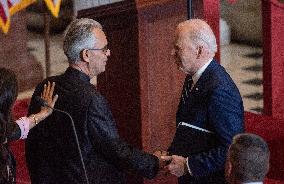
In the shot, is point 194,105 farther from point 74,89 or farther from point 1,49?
point 1,49

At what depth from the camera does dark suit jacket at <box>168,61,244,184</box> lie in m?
3.63

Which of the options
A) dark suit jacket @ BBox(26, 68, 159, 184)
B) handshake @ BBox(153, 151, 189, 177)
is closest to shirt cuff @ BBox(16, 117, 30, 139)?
dark suit jacket @ BBox(26, 68, 159, 184)

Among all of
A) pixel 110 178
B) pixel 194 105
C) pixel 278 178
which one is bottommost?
pixel 278 178

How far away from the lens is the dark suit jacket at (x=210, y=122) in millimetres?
3627

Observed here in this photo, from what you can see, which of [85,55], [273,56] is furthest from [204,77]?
[273,56]

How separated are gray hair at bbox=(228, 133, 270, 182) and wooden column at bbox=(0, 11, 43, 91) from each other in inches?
200

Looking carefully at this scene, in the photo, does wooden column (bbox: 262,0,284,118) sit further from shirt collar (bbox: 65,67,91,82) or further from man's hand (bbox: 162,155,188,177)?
shirt collar (bbox: 65,67,91,82)

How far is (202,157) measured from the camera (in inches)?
146

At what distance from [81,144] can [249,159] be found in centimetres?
90

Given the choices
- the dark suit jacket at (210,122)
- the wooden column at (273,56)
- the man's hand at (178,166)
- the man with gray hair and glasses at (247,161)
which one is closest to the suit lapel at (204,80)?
the dark suit jacket at (210,122)

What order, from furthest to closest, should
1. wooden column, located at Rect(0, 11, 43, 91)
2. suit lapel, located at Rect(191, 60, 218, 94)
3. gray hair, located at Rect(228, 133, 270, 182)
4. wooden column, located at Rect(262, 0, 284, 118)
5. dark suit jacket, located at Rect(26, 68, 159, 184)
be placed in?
wooden column, located at Rect(0, 11, 43, 91)
wooden column, located at Rect(262, 0, 284, 118)
suit lapel, located at Rect(191, 60, 218, 94)
dark suit jacket, located at Rect(26, 68, 159, 184)
gray hair, located at Rect(228, 133, 270, 182)

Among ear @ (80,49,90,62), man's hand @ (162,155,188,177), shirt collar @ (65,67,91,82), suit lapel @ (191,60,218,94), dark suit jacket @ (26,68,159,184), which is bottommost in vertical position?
man's hand @ (162,155,188,177)

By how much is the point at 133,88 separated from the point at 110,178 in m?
1.00

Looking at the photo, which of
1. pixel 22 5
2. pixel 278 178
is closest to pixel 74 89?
pixel 278 178
